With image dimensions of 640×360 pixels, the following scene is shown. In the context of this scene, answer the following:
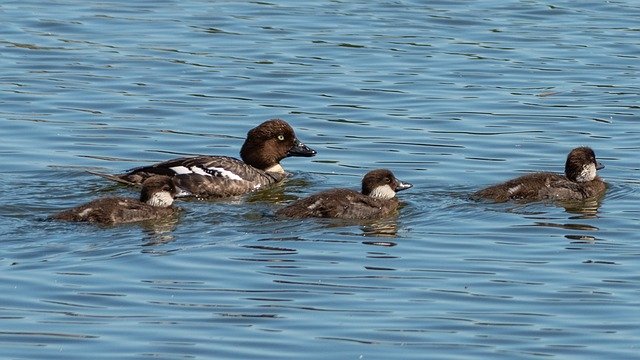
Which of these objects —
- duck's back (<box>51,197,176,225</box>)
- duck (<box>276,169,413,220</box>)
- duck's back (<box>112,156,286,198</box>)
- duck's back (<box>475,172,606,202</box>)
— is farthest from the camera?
duck's back (<box>112,156,286,198</box>)

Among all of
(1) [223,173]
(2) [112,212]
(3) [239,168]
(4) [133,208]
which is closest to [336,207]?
(4) [133,208]

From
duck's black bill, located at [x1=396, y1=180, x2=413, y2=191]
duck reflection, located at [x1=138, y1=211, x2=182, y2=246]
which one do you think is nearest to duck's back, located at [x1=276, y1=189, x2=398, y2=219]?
duck's black bill, located at [x1=396, y1=180, x2=413, y2=191]

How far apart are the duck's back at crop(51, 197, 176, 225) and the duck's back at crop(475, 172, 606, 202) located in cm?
271

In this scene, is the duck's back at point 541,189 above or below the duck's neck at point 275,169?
above

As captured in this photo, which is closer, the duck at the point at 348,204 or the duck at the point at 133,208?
the duck at the point at 133,208

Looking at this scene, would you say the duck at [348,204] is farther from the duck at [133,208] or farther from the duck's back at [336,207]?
the duck at [133,208]

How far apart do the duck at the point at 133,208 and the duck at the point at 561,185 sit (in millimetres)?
2528

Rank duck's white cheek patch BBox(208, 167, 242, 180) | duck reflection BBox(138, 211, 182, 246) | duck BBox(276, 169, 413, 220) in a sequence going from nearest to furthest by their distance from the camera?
duck reflection BBox(138, 211, 182, 246), duck BBox(276, 169, 413, 220), duck's white cheek patch BBox(208, 167, 242, 180)

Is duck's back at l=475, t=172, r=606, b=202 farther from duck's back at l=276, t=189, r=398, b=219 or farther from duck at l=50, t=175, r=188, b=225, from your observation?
duck at l=50, t=175, r=188, b=225

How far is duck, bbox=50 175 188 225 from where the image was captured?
13023 mm

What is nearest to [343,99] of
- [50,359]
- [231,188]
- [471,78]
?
[471,78]

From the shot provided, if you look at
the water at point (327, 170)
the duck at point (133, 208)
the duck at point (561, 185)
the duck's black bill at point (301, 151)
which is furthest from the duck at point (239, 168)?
the duck at point (561, 185)

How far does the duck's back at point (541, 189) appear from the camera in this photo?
14062 mm

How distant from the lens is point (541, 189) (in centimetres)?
1419
